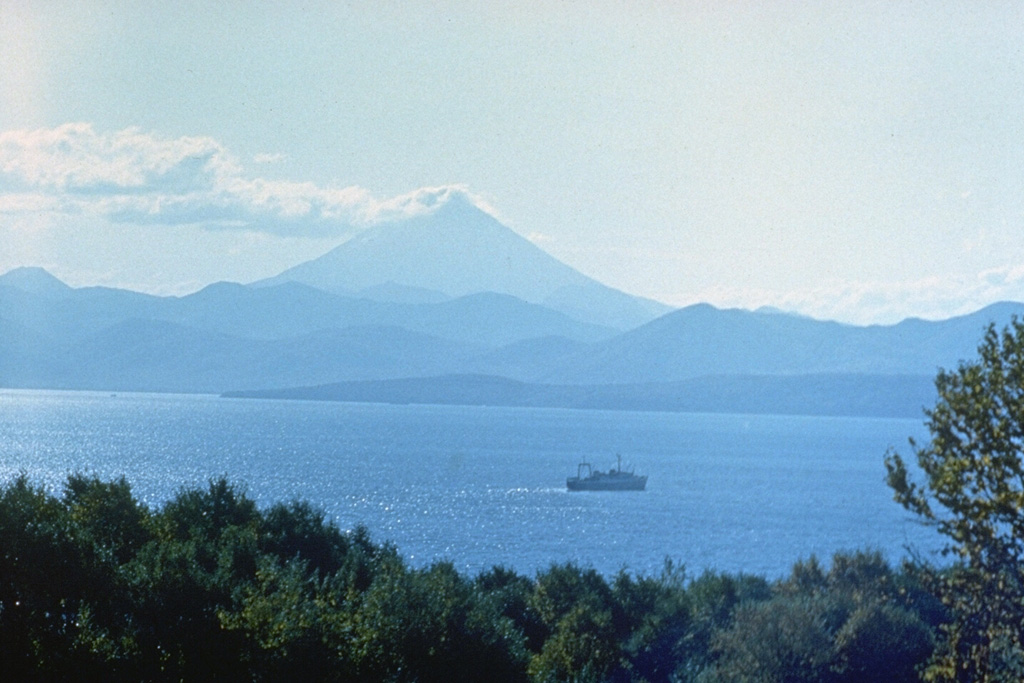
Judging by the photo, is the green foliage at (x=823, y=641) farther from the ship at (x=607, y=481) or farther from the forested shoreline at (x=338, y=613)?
the ship at (x=607, y=481)

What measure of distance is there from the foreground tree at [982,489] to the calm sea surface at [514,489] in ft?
124

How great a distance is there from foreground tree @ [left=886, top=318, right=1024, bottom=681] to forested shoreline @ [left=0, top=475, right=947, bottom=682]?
924 cm

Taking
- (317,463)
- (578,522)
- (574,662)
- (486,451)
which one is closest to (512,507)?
(578,522)

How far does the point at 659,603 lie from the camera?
105 feet

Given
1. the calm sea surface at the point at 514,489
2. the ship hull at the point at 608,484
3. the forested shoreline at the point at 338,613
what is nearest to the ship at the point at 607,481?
the ship hull at the point at 608,484

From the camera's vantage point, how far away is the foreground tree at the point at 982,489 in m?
14.3

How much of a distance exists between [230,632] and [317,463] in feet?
355

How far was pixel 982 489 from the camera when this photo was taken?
1456 centimetres

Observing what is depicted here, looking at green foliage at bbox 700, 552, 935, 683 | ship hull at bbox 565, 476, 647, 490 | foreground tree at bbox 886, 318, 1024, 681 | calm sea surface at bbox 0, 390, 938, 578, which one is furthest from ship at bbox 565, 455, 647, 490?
foreground tree at bbox 886, 318, 1024, 681

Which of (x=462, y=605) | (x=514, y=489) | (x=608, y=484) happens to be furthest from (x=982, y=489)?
(x=608, y=484)

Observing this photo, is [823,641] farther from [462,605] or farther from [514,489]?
[514,489]

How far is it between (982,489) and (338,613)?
10.7 meters

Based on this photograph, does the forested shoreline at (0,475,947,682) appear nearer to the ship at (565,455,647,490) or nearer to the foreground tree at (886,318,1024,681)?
the foreground tree at (886,318,1024,681)

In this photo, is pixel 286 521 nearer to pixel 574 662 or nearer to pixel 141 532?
pixel 141 532
